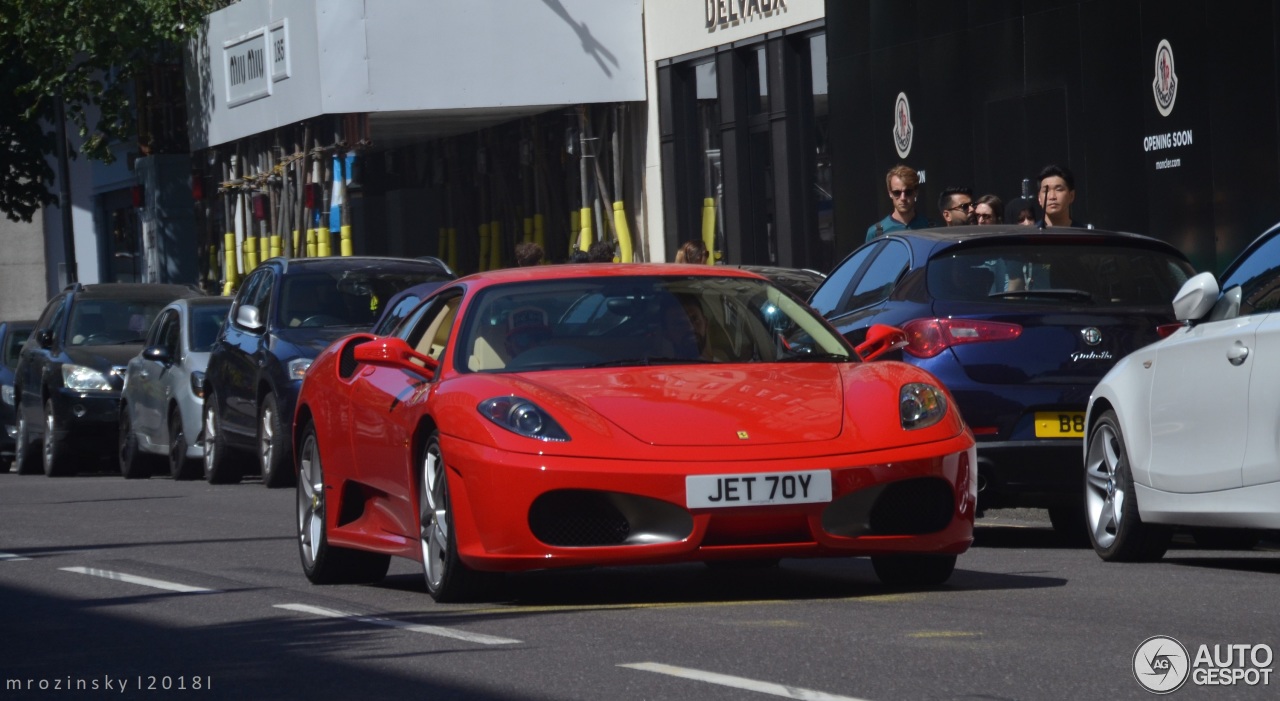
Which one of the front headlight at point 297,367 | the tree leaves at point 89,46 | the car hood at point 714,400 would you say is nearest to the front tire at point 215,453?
the front headlight at point 297,367

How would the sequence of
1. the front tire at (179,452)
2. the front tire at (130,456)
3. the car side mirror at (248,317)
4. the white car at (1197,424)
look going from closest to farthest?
the white car at (1197,424), the car side mirror at (248,317), the front tire at (179,452), the front tire at (130,456)

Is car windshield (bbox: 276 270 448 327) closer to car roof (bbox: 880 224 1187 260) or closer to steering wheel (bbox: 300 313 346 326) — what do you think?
steering wheel (bbox: 300 313 346 326)

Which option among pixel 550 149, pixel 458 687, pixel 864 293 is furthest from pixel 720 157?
pixel 458 687

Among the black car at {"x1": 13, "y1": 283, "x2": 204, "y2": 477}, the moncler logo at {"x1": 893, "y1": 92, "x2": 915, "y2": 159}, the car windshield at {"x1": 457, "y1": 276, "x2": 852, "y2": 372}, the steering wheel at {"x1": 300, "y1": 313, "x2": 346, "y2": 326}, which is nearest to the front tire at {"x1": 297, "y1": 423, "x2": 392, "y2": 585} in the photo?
the car windshield at {"x1": 457, "y1": 276, "x2": 852, "y2": 372}

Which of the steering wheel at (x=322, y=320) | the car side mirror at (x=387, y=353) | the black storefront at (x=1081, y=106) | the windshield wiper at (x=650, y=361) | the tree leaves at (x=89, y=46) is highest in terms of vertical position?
the tree leaves at (x=89, y=46)

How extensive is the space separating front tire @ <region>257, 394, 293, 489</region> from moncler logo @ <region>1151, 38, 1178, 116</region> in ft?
22.5

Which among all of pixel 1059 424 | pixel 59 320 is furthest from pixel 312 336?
pixel 1059 424

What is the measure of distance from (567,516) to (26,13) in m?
32.6

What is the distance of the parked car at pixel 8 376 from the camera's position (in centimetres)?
2723

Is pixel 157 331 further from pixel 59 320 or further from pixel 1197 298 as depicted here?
pixel 1197 298

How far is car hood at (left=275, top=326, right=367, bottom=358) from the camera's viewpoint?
17719 millimetres

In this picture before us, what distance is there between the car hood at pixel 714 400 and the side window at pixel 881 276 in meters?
2.84

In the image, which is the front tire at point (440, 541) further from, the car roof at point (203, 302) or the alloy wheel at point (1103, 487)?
the car roof at point (203, 302)

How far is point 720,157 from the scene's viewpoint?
2767 cm
